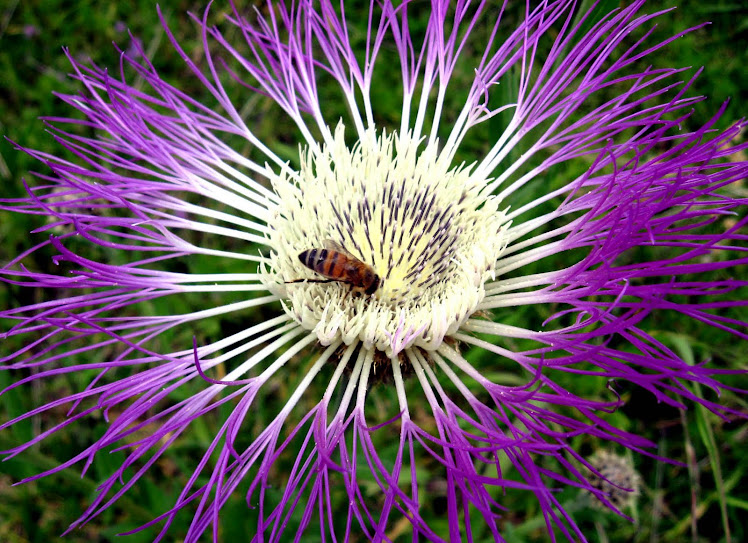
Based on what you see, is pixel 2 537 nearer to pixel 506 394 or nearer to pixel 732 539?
pixel 506 394

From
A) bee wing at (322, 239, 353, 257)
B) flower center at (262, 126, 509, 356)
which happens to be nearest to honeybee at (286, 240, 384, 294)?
flower center at (262, 126, 509, 356)

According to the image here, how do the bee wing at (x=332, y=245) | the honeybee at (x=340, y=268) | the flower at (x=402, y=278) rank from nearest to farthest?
the flower at (x=402, y=278) < the honeybee at (x=340, y=268) < the bee wing at (x=332, y=245)

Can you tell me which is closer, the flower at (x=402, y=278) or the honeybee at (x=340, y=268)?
the flower at (x=402, y=278)

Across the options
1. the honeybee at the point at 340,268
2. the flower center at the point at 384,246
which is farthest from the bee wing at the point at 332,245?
the honeybee at the point at 340,268

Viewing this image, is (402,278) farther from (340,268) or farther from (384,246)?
(340,268)

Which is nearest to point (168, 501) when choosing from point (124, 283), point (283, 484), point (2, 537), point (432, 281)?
point (283, 484)

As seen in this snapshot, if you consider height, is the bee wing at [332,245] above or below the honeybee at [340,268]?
above

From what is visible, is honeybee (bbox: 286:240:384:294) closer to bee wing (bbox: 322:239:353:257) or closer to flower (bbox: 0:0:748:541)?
flower (bbox: 0:0:748:541)

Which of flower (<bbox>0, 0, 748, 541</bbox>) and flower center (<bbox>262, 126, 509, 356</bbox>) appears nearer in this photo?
flower (<bbox>0, 0, 748, 541</bbox>)

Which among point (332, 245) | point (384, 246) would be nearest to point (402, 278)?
point (384, 246)

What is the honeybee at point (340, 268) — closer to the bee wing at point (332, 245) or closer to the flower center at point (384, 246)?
the flower center at point (384, 246)
